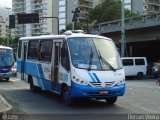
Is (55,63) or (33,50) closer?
(55,63)

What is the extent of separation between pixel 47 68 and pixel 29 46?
369 centimetres

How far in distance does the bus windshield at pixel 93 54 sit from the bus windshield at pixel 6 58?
1590 cm

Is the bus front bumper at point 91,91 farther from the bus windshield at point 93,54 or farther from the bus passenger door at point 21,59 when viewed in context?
the bus passenger door at point 21,59

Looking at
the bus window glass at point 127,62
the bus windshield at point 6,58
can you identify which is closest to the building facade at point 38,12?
the bus window glass at point 127,62

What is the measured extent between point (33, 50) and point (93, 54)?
5.57m

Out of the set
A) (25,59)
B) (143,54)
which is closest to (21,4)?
(143,54)

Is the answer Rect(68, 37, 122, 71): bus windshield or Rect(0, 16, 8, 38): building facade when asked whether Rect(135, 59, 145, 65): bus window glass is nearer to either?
Rect(68, 37, 122, 71): bus windshield

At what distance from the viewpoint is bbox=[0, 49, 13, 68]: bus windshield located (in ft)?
101

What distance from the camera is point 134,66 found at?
3994cm

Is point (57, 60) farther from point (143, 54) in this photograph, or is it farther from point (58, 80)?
point (143, 54)

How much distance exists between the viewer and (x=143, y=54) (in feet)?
216

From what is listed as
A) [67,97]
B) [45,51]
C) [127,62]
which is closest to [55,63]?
[45,51]

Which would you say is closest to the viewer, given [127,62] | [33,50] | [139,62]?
[33,50]

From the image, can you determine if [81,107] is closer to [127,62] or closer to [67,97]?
[67,97]
